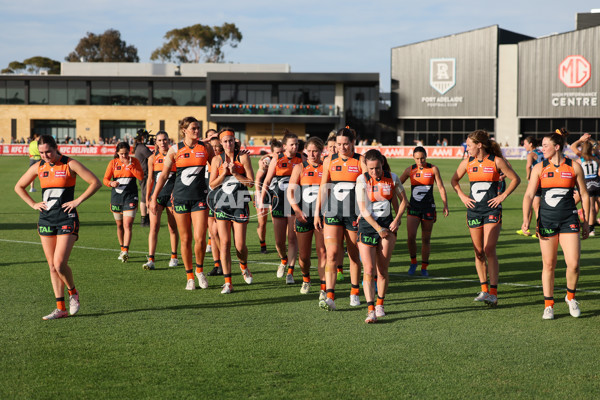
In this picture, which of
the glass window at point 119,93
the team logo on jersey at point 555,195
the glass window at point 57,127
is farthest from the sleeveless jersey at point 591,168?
the glass window at point 57,127

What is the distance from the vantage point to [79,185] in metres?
29.3

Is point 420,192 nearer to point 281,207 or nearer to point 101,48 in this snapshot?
point 281,207

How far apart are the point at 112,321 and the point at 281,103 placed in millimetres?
65411

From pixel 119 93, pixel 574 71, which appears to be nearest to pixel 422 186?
pixel 574 71

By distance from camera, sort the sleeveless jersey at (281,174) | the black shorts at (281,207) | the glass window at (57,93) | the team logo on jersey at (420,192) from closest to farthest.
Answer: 1. the black shorts at (281,207)
2. the sleeveless jersey at (281,174)
3. the team logo on jersey at (420,192)
4. the glass window at (57,93)

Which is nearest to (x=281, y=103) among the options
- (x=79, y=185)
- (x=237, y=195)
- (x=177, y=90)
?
(x=177, y=90)

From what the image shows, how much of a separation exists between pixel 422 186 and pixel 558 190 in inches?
119

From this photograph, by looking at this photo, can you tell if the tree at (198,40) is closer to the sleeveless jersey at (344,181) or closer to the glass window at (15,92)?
the glass window at (15,92)

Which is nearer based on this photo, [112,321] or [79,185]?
[112,321]

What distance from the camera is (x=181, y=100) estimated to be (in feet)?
243

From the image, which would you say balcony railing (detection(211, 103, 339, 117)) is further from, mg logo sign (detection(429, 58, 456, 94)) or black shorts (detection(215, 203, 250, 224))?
black shorts (detection(215, 203, 250, 224))

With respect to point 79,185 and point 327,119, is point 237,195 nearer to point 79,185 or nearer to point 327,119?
point 79,185

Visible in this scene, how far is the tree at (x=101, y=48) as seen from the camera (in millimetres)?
95375

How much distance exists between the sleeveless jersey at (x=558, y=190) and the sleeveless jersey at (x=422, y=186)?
284 cm
